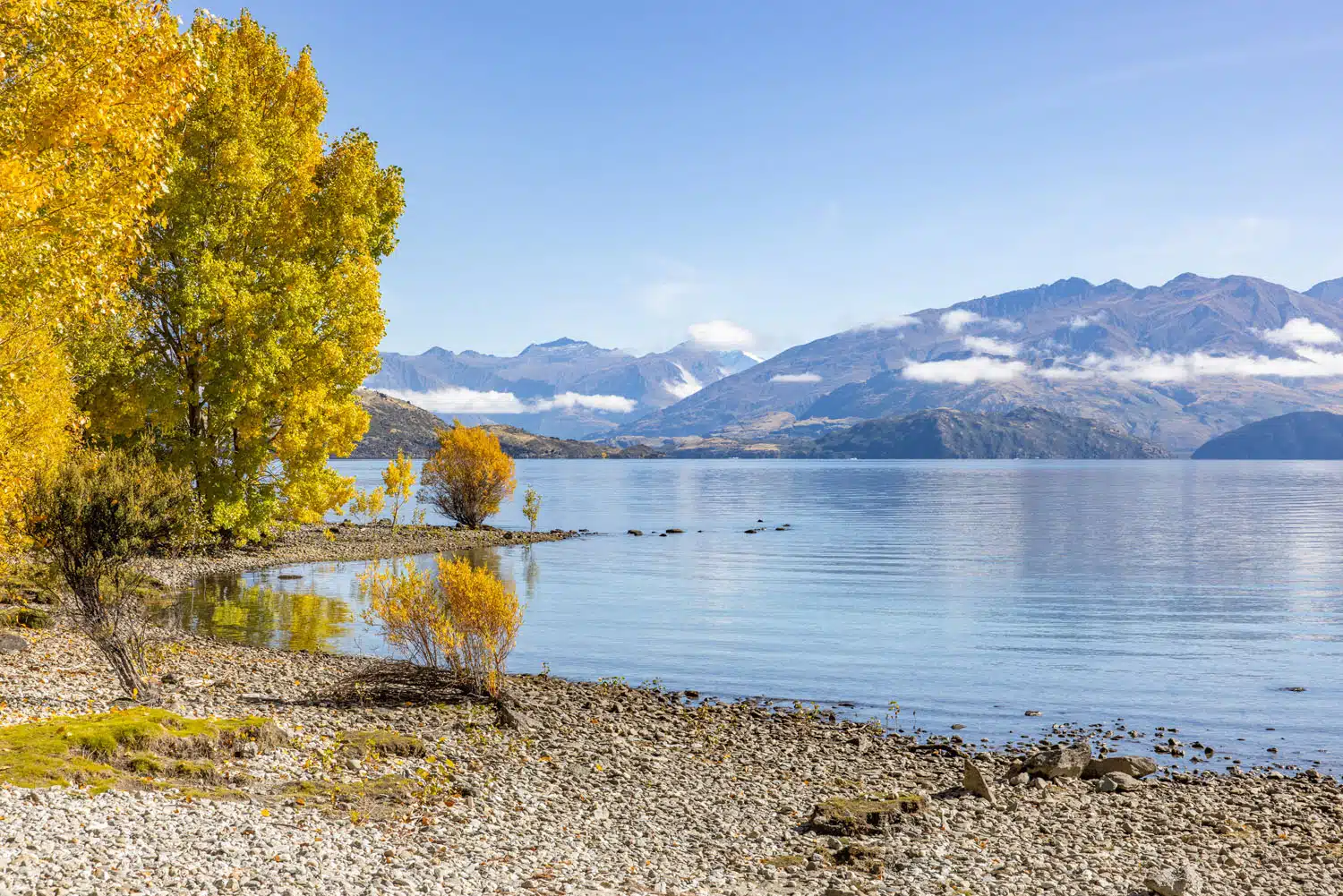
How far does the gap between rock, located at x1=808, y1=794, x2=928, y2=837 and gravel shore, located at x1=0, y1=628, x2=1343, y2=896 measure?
0.05 metres

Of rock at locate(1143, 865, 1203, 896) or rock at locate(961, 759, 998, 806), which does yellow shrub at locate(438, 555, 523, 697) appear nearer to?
rock at locate(961, 759, 998, 806)

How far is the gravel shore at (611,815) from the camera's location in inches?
421

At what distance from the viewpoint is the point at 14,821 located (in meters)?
10.2

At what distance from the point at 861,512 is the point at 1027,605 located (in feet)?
240

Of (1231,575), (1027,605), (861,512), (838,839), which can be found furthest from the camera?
(861,512)

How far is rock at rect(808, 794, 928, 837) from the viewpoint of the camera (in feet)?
49.8

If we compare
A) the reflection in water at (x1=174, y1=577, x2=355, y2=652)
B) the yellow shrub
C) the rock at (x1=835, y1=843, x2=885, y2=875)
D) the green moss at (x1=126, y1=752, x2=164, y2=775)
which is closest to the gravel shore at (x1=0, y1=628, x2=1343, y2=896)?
the rock at (x1=835, y1=843, x2=885, y2=875)

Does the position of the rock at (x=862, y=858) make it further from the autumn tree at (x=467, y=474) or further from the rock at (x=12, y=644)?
the autumn tree at (x=467, y=474)

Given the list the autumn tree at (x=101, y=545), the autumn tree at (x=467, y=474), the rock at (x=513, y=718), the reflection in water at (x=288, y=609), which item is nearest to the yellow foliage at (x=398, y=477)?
the autumn tree at (x=467, y=474)

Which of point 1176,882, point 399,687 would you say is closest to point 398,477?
point 399,687

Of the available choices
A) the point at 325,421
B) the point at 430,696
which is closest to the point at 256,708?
the point at 430,696

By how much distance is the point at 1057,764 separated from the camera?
19.4 meters

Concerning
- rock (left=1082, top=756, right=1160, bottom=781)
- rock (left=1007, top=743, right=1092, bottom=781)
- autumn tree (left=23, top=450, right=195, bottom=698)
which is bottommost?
rock (left=1082, top=756, right=1160, bottom=781)

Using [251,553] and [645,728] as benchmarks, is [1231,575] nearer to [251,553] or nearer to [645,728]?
[645,728]
